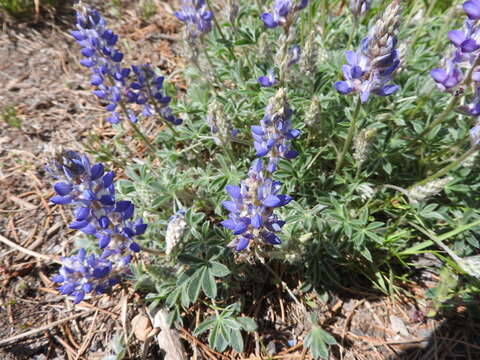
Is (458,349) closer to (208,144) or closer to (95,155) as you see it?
Result: (208,144)

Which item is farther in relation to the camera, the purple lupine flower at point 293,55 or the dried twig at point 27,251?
the dried twig at point 27,251

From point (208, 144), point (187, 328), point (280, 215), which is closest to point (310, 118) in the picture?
point (280, 215)

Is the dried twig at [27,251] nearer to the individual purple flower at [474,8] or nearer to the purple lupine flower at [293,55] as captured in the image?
the purple lupine flower at [293,55]

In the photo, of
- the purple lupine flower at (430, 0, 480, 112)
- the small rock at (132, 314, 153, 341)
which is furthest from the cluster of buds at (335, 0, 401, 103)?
the small rock at (132, 314, 153, 341)

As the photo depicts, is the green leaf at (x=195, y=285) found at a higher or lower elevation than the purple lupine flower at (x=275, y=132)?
lower

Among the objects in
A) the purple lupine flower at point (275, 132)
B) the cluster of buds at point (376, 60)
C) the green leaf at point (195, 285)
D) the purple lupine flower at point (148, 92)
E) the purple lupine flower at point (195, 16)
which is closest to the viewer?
the cluster of buds at point (376, 60)

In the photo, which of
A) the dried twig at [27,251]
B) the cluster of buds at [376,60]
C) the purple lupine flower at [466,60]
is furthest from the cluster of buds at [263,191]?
the dried twig at [27,251]

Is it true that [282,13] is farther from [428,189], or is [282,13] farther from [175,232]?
[175,232]

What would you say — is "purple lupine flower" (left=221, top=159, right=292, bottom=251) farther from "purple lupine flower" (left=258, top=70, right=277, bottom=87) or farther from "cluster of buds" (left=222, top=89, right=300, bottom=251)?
"purple lupine flower" (left=258, top=70, right=277, bottom=87)
